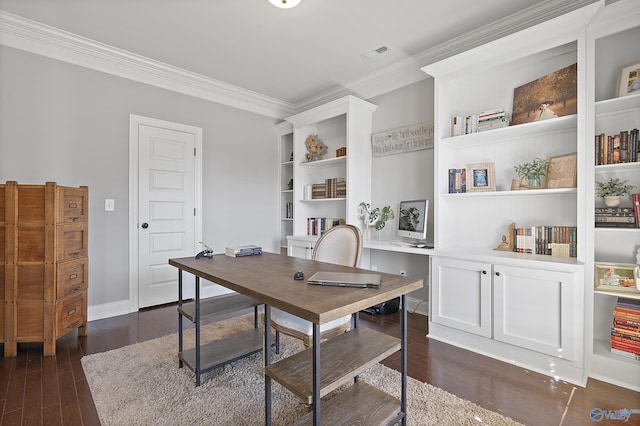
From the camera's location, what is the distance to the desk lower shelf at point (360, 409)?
4.49ft

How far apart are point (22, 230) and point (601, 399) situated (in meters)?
4.04

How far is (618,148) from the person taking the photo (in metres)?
2.01

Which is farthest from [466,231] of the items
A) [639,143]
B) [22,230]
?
[22,230]

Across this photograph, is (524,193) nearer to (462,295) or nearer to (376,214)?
(462,295)

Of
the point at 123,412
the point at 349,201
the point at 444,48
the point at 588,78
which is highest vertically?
the point at 444,48

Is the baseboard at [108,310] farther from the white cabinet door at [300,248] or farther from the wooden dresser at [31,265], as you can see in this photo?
the white cabinet door at [300,248]

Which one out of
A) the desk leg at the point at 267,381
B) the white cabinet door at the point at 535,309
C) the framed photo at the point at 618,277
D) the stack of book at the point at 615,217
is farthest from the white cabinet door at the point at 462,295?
the desk leg at the point at 267,381

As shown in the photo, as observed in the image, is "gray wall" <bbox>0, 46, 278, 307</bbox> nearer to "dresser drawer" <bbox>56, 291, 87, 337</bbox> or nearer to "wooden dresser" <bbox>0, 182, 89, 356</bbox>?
"dresser drawer" <bbox>56, 291, 87, 337</bbox>

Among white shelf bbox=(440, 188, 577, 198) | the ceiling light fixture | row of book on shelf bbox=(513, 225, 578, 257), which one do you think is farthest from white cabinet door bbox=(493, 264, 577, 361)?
the ceiling light fixture

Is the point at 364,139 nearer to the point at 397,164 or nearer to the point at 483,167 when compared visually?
the point at 397,164

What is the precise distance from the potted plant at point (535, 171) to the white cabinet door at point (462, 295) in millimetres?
774

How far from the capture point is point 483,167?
106 inches

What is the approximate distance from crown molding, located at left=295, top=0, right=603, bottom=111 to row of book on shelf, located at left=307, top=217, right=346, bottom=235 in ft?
5.38

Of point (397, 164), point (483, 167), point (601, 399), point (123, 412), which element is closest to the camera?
point (123, 412)
